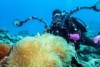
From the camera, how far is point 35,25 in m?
122

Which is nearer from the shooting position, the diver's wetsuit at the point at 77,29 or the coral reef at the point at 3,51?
the coral reef at the point at 3,51

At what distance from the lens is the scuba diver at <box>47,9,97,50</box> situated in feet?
16.3

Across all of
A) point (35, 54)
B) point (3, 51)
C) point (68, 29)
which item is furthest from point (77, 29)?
point (35, 54)

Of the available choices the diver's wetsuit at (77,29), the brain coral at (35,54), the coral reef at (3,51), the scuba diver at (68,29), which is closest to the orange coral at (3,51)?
the coral reef at (3,51)

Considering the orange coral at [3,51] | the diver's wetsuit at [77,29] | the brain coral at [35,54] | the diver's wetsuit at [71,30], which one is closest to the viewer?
the brain coral at [35,54]

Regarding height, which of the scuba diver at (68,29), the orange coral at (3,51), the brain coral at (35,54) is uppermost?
the scuba diver at (68,29)

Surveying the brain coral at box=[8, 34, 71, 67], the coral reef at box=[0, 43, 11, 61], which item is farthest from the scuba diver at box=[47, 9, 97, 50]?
the brain coral at box=[8, 34, 71, 67]

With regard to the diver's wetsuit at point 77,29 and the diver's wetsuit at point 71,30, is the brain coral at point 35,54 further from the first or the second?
the diver's wetsuit at point 77,29

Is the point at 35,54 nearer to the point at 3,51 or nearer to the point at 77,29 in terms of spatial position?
the point at 3,51

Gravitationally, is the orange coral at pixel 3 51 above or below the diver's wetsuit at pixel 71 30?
below

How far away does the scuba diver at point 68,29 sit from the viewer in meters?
4.96

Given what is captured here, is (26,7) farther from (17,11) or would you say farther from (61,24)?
(61,24)

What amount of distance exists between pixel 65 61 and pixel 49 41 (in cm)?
34

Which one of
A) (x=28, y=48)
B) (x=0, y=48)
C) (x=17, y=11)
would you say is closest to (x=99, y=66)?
(x=0, y=48)
